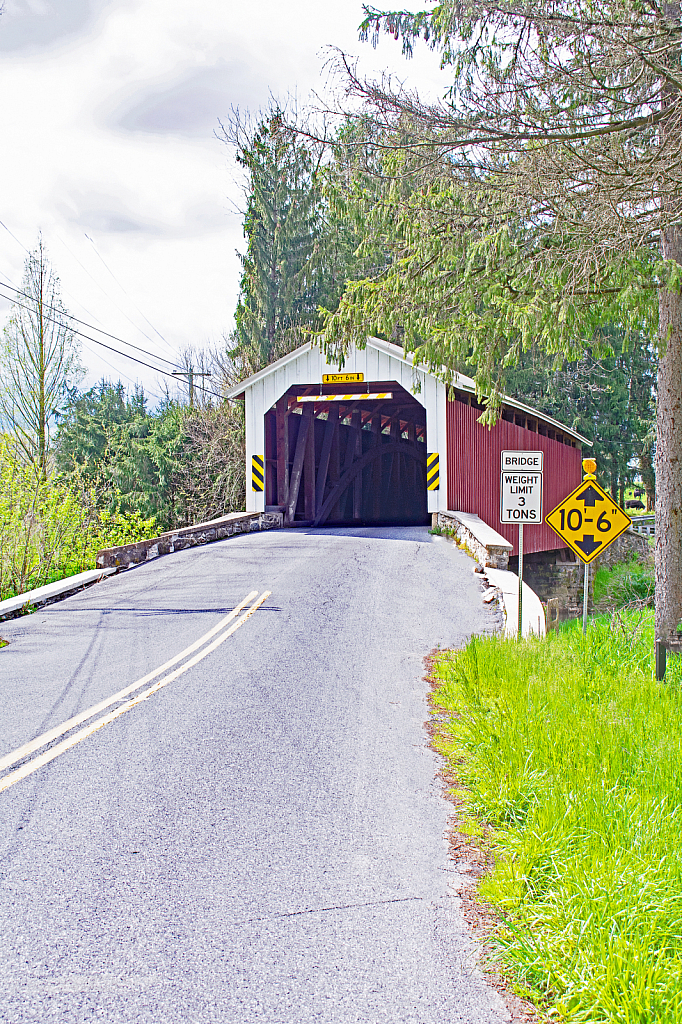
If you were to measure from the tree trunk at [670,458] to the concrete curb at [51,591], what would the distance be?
27.2 feet

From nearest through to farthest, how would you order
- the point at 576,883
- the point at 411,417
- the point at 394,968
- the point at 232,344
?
the point at 394,968
the point at 576,883
the point at 411,417
the point at 232,344

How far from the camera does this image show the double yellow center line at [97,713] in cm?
462

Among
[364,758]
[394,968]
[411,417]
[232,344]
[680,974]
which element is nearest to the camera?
[680,974]

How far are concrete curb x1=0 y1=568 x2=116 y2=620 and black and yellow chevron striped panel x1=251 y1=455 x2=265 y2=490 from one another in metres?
6.63

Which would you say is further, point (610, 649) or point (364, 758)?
point (610, 649)

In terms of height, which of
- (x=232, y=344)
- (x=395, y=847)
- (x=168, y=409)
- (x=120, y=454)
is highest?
(x=232, y=344)

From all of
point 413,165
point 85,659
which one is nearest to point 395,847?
point 85,659

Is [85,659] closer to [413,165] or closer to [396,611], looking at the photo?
[396,611]

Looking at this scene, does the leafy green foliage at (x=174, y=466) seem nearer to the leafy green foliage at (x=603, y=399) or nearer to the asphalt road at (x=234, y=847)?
the leafy green foliage at (x=603, y=399)

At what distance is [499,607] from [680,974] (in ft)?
26.0

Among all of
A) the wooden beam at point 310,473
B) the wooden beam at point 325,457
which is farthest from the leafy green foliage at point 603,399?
the wooden beam at point 310,473

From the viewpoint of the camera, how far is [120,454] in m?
26.2

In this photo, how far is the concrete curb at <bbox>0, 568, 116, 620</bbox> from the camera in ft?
32.8

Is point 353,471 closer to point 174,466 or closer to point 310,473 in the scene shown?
point 310,473
